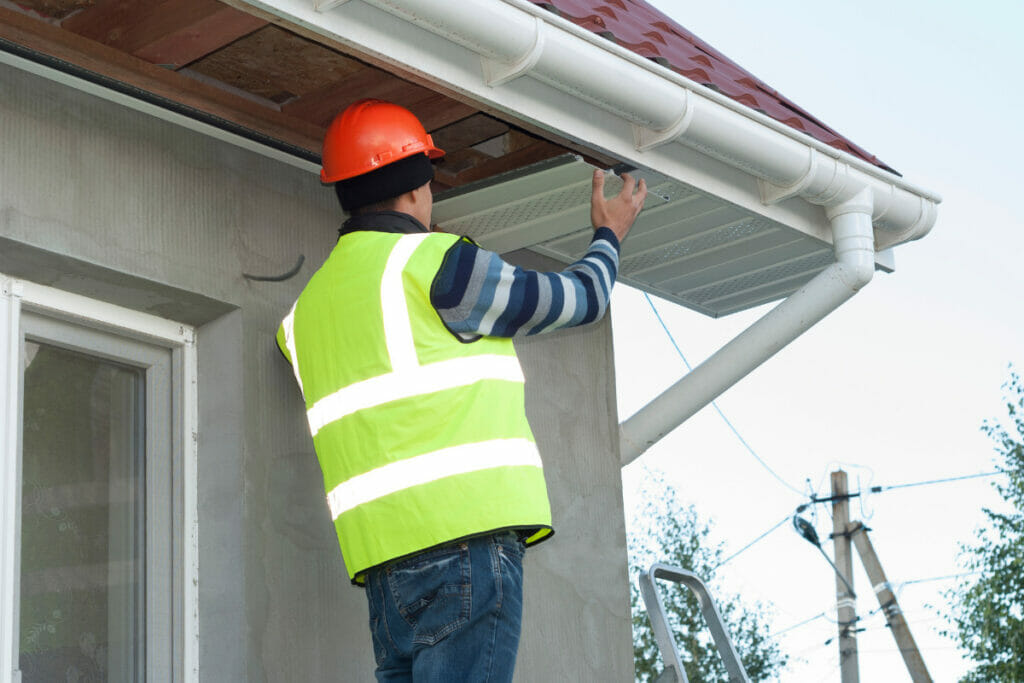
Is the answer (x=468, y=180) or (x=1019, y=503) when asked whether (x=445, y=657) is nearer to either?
(x=468, y=180)

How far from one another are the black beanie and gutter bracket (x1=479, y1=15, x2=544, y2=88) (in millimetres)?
270

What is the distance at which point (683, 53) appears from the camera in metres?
4.50

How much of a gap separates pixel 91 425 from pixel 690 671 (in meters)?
25.0

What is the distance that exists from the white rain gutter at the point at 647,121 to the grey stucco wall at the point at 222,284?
2.36 feet

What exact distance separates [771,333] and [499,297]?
1748 millimetres

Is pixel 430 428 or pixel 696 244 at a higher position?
pixel 696 244

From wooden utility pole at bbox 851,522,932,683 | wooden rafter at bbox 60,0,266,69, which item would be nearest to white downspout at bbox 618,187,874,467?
wooden rafter at bbox 60,0,266,69

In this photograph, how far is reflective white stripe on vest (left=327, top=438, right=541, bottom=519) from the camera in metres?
3.19

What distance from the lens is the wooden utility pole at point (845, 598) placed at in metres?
21.9

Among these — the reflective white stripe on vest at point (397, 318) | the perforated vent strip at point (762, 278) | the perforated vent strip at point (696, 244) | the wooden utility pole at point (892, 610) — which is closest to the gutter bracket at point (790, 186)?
the perforated vent strip at point (696, 244)

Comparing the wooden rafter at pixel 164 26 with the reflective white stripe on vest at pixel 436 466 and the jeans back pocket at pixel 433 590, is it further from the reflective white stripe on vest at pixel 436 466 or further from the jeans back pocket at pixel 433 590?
the jeans back pocket at pixel 433 590

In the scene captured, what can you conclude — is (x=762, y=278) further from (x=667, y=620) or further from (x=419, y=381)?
(x=419, y=381)

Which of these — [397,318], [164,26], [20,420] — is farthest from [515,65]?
[20,420]

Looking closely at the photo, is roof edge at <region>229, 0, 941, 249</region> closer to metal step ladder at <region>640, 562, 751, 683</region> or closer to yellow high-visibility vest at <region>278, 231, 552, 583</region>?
yellow high-visibility vest at <region>278, 231, 552, 583</region>
